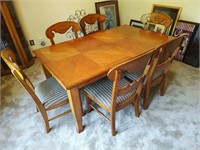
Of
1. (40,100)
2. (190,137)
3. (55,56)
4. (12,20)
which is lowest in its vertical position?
(190,137)

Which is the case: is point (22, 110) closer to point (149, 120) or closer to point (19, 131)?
point (19, 131)

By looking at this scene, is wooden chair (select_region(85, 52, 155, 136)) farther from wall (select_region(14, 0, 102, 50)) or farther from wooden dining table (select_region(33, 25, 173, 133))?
wall (select_region(14, 0, 102, 50))

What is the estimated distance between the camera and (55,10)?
106 inches

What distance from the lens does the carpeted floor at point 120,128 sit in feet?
4.55

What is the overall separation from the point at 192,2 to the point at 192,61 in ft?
2.96

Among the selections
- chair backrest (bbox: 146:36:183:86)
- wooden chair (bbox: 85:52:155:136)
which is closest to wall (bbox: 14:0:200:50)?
chair backrest (bbox: 146:36:183:86)

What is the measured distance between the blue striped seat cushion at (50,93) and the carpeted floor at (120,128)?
39cm

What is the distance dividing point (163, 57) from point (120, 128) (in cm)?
83

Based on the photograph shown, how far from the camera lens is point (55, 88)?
143 centimetres

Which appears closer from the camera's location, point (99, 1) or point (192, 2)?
point (192, 2)

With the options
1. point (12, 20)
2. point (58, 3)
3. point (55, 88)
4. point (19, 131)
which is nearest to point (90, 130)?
point (55, 88)

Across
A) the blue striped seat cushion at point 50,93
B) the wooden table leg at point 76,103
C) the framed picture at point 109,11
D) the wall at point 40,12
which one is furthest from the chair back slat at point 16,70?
the framed picture at point 109,11

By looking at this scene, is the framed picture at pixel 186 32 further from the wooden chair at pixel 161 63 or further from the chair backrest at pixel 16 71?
the chair backrest at pixel 16 71

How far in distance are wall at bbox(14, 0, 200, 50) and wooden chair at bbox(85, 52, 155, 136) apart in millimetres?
1766
